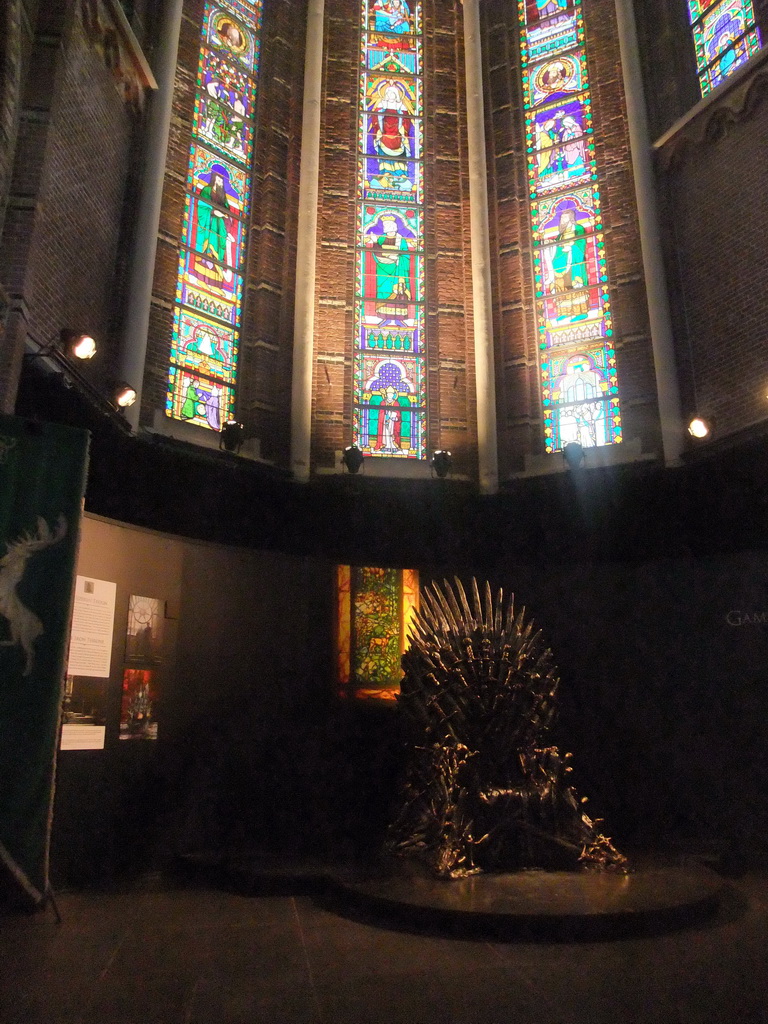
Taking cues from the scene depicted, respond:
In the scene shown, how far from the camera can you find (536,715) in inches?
235

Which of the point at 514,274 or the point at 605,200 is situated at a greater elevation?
the point at 605,200

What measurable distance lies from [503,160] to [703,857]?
9.39 meters

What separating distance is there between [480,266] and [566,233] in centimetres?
125

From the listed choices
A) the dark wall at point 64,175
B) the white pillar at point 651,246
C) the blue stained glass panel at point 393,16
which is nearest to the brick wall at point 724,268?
the white pillar at point 651,246

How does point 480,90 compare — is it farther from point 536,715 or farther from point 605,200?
point 536,715

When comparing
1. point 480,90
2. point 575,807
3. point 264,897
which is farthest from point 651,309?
point 264,897

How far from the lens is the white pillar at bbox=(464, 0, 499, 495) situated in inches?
390

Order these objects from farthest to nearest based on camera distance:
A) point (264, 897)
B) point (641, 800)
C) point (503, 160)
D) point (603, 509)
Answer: point (503, 160) < point (603, 509) < point (641, 800) < point (264, 897)

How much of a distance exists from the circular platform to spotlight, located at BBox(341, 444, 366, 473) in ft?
15.5

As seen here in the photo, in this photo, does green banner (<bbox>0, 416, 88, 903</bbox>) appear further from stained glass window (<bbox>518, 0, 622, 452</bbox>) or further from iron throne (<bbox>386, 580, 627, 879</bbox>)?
stained glass window (<bbox>518, 0, 622, 452</bbox>)

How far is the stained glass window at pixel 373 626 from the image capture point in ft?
27.5

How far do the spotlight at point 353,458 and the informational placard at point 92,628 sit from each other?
3.28 meters

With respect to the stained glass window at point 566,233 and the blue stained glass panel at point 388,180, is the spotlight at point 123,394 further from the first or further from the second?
the blue stained glass panel at point 388,180

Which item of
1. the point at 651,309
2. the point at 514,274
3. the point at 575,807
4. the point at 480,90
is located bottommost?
the point at 575,807
